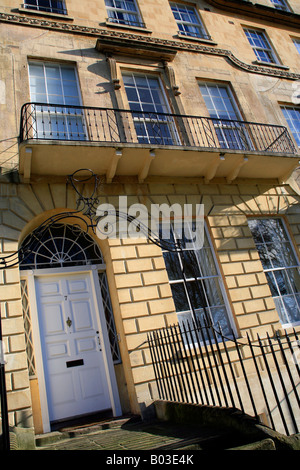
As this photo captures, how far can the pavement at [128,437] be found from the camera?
3.74 m

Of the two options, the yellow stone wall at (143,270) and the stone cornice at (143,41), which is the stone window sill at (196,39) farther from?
the yellow stone wall at (143,270)

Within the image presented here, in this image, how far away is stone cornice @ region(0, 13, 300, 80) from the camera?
9492mm

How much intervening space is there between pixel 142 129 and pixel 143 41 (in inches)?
132

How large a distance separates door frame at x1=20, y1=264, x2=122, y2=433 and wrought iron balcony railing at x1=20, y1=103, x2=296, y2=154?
2.96 meters

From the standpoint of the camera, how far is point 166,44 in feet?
36.8

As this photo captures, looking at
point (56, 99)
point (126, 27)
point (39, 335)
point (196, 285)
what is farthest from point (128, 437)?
point (126, 27)

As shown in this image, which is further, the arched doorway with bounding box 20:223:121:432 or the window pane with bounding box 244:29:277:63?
the window pane with bounding box 244:29:277:63

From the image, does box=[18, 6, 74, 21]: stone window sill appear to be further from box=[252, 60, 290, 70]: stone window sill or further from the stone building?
box=[252, 60, 290, 70]: stone window sill

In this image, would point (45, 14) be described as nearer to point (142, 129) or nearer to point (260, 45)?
point (142, 129)

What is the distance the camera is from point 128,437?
4.82m

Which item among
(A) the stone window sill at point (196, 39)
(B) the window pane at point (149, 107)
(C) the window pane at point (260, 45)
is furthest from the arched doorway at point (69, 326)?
(C) the window pane at point (260, 45)

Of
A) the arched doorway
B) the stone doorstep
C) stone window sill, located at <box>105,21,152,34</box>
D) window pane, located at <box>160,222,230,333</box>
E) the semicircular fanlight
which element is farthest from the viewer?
stone window sill, located at <box>105,21,152,34</box>

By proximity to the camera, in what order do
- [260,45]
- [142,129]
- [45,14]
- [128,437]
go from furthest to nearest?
1. [260,45]
2. [45,14]
3. [142,129]
4. [128,437]

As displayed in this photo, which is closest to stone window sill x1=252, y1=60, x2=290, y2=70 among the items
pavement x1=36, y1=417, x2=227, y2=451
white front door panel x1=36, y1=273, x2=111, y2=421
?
white front door panel x1=36, y1=273, x2=111, y2=421
